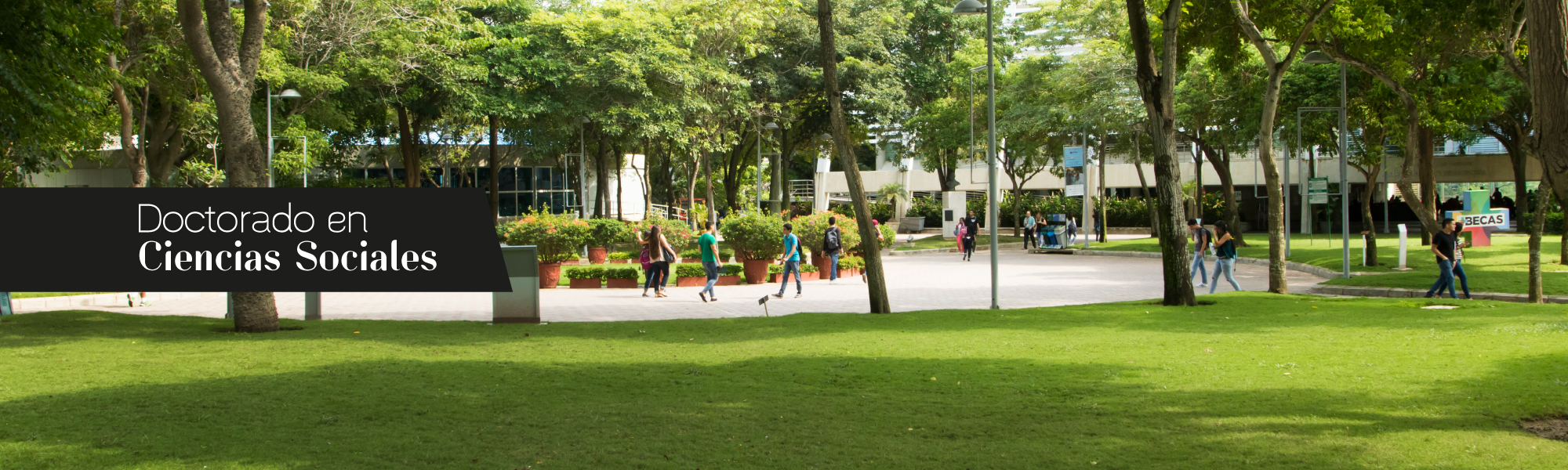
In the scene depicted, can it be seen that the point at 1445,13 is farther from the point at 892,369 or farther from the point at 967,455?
the point at 967,455

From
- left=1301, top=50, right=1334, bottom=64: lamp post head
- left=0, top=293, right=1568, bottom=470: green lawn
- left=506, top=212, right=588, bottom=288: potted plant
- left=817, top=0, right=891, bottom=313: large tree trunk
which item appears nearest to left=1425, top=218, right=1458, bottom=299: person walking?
left=1301, top=50, right=1334, bottom=64: lamp post head

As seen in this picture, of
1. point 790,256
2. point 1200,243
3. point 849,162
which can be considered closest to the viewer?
point 849,162

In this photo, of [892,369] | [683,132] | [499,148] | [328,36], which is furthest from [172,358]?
[499,148]

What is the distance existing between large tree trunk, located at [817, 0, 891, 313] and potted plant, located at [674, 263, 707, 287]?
7.45 m

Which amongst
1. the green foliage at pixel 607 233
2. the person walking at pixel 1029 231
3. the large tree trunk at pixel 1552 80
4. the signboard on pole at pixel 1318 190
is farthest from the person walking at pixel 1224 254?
the person walking at pixel 1029 231

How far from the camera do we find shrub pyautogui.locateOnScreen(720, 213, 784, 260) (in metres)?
21.9

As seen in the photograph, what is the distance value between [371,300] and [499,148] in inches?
1251

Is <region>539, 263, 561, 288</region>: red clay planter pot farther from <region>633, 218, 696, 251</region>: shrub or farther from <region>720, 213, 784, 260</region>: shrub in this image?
<region>633, 218, 696, 251</region>: shrub

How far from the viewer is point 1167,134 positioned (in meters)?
13.0

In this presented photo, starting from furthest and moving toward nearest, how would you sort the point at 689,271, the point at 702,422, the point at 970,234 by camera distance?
the point at 970,234, the point at 689,271, the point at 702,422


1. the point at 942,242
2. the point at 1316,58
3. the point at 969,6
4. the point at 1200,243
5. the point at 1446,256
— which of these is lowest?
the point at 942,242

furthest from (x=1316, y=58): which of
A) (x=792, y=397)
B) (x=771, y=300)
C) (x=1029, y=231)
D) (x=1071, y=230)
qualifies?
(x=1029, y=231)

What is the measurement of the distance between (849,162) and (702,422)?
7.27 metres

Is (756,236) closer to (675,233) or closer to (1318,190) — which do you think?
(675,233)
